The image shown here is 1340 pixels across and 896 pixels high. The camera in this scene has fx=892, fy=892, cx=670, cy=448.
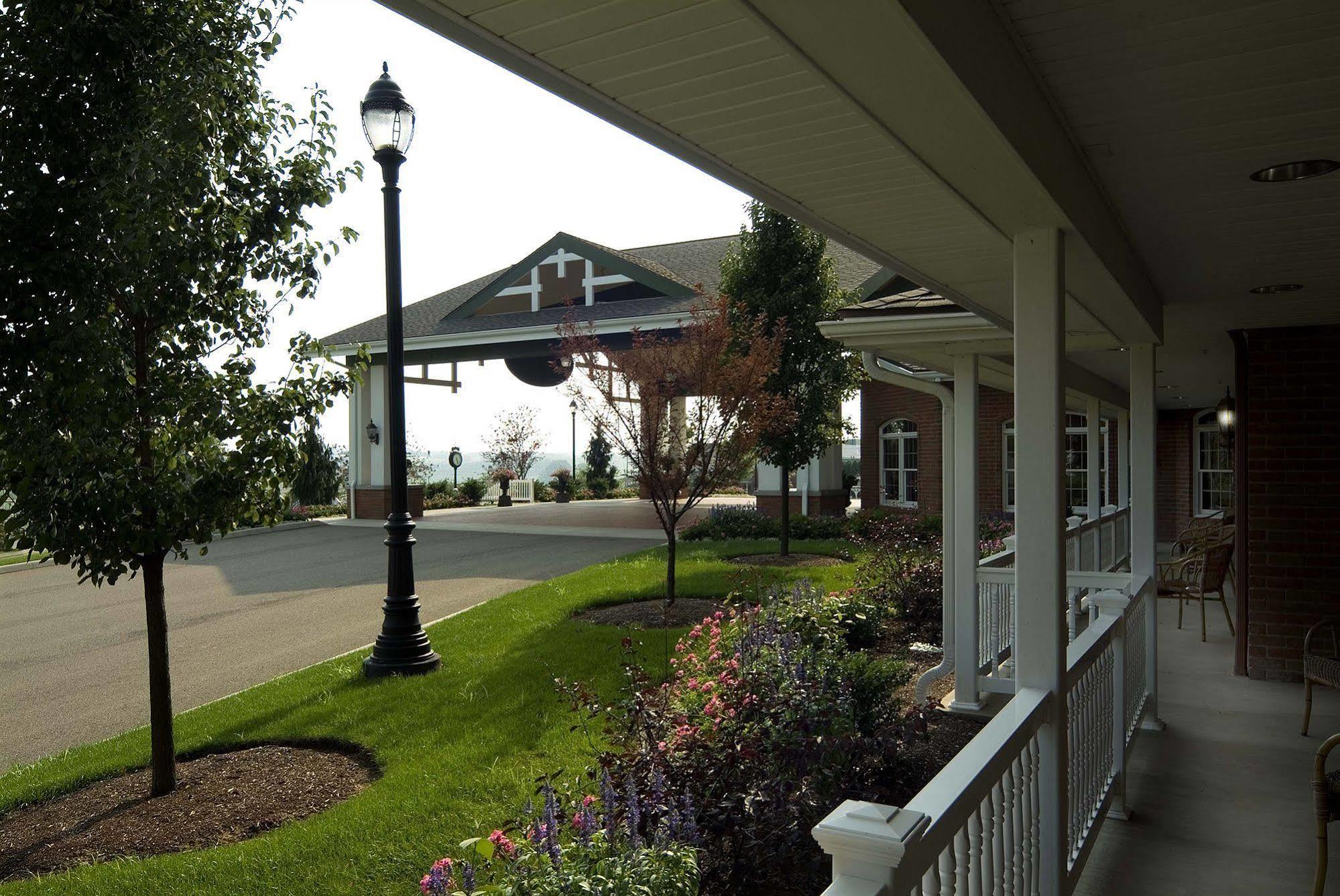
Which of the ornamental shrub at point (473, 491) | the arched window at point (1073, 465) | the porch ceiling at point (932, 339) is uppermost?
the porch ceiling at point (932, 339)

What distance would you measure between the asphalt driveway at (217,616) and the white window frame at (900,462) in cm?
578

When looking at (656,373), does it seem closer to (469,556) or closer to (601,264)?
(469,556)

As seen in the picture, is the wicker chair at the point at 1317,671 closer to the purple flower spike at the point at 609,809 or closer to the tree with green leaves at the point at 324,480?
the purple flower spike at the point at 609,809

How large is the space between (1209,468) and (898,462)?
18.3ft

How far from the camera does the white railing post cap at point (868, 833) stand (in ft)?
5.50

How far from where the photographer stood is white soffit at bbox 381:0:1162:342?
1.59 metres

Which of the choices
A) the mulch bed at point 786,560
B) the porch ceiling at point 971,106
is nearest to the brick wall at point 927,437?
the mulch bed at point 786,560

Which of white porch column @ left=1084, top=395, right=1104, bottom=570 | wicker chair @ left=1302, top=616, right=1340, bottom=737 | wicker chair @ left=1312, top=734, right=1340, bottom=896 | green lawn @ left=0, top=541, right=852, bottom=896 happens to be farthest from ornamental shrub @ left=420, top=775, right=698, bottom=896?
white porch column @ left=1084, top=395, right=1104, bottom=570

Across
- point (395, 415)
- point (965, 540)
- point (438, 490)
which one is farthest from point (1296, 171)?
point (438, 490)

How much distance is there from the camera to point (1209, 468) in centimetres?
1545

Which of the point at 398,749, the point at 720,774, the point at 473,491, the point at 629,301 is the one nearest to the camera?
the point at 720,774

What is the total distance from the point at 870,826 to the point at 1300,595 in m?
6.58

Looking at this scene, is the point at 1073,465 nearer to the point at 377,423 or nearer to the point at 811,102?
the point at 377,423

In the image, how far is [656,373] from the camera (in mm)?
9688
